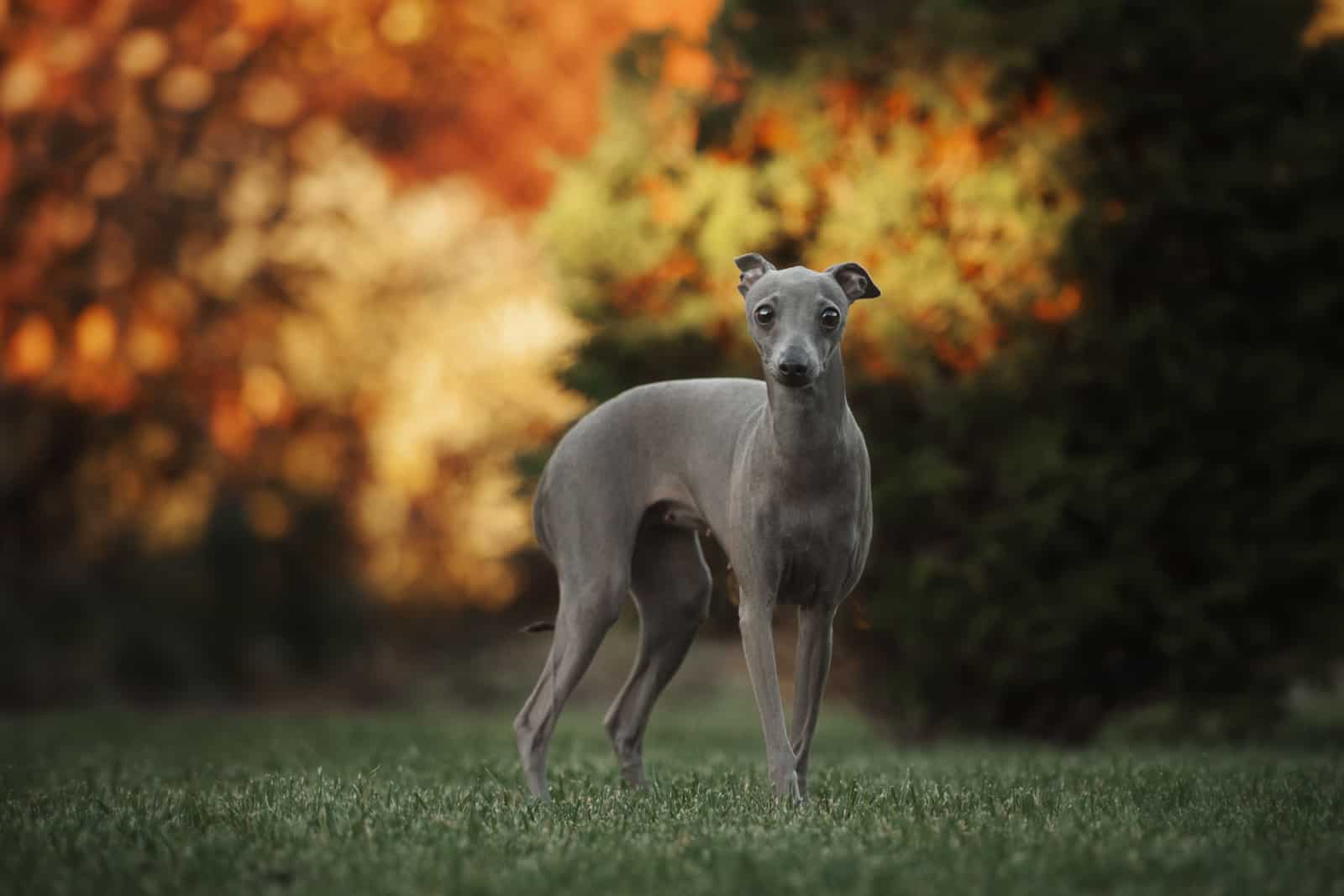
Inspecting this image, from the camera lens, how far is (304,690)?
53.2 feet

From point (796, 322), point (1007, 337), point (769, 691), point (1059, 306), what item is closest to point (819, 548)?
point (769, 691)

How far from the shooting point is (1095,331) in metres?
10.1

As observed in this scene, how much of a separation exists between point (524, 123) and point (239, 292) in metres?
6.19

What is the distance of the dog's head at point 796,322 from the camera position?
5.36 meters

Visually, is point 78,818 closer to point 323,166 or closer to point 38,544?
point 38,544

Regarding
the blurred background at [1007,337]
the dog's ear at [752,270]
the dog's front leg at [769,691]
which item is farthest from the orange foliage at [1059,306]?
the dog's front leg at [769,691]

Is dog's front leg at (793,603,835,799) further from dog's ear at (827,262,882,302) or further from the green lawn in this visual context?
dog's ear at (827,262,882,302)

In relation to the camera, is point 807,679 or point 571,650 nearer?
point 807,679

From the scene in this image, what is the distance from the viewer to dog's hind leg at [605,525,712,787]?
692 centimetres

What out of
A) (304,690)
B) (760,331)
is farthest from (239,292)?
(760,331)

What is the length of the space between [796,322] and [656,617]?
76.0 inches

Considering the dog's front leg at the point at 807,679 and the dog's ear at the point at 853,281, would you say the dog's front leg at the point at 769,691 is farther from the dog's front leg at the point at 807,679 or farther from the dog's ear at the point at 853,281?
the dog's ear at the point at 853,281

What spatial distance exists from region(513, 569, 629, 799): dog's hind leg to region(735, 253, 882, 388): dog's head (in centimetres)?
133

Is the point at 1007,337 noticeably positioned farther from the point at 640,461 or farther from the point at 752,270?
the point at 752,270
